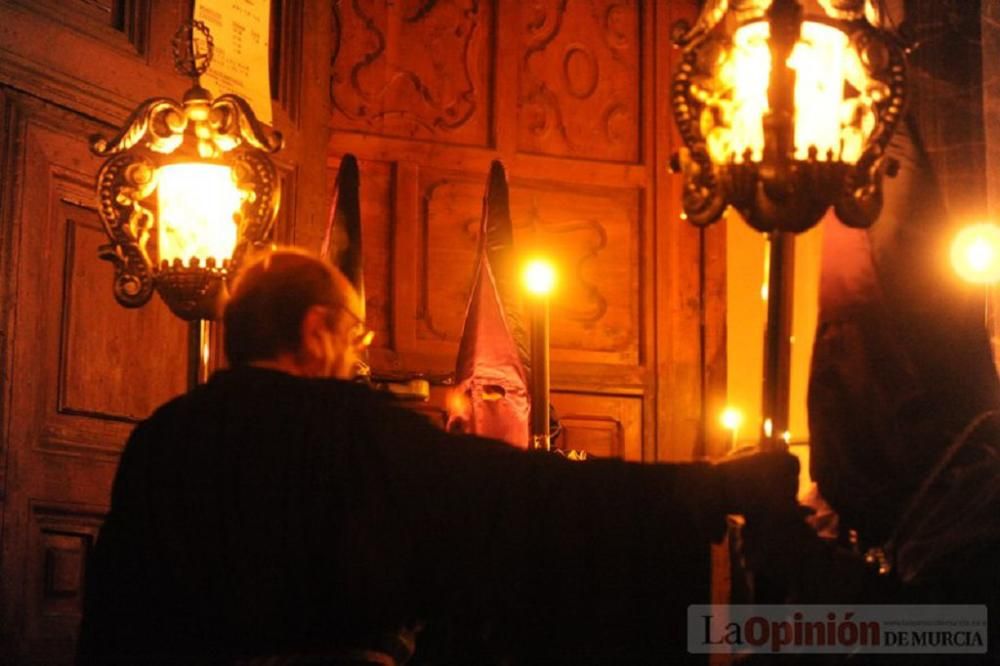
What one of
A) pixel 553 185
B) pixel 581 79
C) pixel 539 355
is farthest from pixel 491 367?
pixel 581 79

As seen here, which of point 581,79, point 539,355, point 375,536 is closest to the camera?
point 375,536

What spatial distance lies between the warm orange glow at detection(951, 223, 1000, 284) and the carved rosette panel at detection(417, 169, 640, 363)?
77.9 inches

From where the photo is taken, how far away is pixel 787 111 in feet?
7.72

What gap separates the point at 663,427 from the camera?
539 cm

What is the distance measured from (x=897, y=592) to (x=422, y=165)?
3.14 m

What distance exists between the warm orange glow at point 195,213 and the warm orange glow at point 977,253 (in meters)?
1.47

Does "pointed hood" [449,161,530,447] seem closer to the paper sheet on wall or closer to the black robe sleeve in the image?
the paper sheet on wall

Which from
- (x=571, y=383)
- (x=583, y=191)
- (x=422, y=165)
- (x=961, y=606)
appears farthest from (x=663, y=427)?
(x=961, y=606)

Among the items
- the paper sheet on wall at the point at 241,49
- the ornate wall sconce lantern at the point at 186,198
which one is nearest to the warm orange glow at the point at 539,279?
the ornate wall sconce lantern at the point at 186,198

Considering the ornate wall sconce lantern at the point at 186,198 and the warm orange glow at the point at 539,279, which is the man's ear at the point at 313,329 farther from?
the warm orange glow at the point at 539,279

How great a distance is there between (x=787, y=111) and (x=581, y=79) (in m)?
3.25

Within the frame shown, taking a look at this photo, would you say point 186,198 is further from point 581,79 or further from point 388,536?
point 581,79

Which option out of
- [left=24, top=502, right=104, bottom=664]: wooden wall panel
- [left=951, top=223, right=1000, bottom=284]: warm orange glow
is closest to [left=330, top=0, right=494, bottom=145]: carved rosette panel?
[left=24, top=502, right=104, bottom=664]: wooden wall panel

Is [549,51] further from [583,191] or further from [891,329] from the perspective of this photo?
[891,329]
